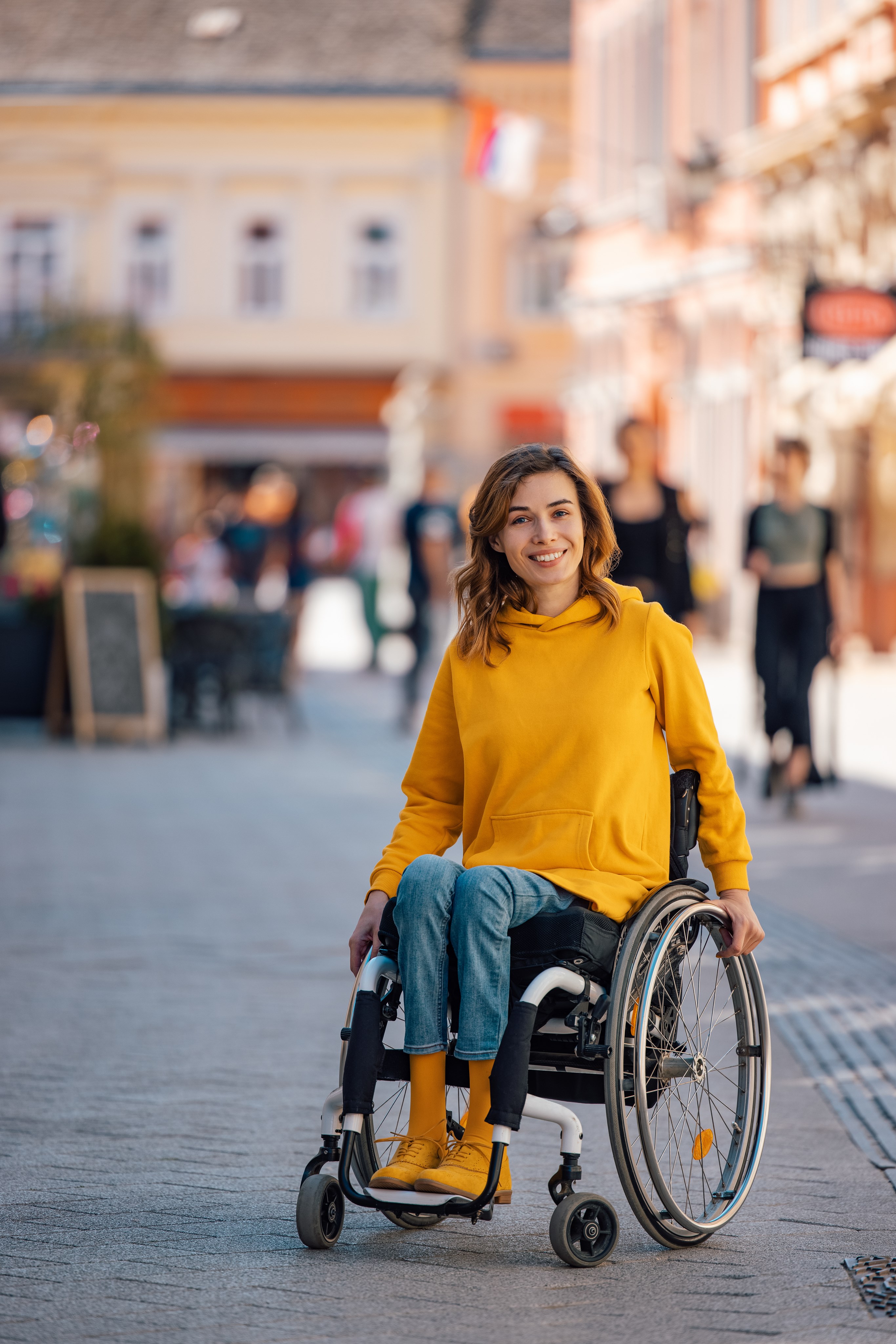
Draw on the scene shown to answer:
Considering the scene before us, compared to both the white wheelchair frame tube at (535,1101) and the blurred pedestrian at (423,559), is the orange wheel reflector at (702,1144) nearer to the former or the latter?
the white wheelchair frame tube at (535,1101)

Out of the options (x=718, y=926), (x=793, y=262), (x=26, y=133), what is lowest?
(x=718, y=926)

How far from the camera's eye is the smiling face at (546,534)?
4234 mm

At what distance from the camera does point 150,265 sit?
42.7 meters

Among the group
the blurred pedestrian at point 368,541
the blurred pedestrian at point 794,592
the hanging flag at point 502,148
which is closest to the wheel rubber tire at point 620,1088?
the blurred pedestrian at point 794,592

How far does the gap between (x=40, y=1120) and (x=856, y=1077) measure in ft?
6.56

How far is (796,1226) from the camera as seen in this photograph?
4227 millimetres

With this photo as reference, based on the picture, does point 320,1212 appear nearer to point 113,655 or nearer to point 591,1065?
point 591,1065

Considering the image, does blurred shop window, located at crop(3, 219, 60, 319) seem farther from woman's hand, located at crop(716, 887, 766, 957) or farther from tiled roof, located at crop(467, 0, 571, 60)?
woman's hand, located at crop(716, 887, 766, 957)

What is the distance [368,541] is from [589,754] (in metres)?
21.1

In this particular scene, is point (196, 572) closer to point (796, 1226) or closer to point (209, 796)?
point (209, 796)

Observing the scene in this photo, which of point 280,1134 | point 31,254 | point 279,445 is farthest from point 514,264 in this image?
point 280,1134

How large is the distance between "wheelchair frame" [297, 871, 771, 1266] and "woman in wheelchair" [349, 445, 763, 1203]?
0.06 m

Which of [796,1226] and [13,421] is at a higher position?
[13,421]

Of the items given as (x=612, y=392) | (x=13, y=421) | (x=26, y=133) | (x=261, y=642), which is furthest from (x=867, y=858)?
(x=26, y=133)
